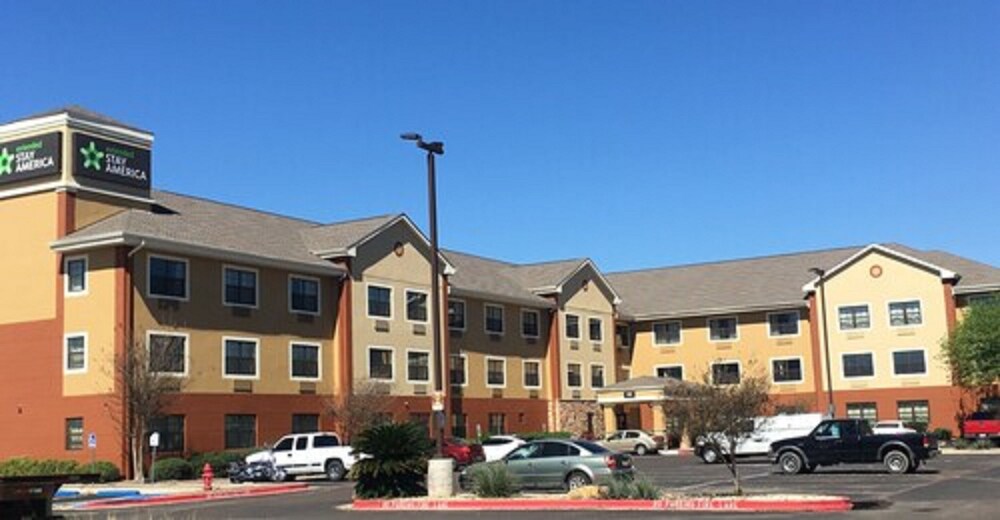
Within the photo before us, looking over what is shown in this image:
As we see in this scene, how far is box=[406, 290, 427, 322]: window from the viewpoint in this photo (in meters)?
56.3

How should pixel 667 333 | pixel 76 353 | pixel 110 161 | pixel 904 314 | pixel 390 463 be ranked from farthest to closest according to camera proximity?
pixel 667 333 < pixel 904 314 < pixel 110 161 < pixel 76 353 < pixel 390 463

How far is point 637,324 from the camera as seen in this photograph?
3039 inches

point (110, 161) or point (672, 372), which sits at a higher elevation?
point (110, 161)

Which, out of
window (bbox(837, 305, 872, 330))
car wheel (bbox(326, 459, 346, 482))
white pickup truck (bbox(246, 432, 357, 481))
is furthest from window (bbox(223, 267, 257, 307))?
window (bbox(837, 305, 872, 330))

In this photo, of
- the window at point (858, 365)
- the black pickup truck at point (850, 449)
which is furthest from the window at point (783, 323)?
the black pickup truck at point (850, 449)

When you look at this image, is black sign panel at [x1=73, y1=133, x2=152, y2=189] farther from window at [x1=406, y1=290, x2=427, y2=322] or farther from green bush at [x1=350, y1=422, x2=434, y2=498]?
green bush at [x1=350, y1=422, x2=434, y2=498]

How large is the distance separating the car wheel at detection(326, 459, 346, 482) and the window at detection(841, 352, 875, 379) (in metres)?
37.5

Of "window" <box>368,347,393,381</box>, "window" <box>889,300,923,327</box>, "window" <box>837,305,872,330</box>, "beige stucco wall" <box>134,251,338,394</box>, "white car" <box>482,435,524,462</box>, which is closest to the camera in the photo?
"beige stucco wall" <box>134,251,338,394</box>

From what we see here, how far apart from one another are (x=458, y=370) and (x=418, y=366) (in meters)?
3.64

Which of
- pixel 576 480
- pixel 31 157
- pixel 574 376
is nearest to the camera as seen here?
pixel 576 480

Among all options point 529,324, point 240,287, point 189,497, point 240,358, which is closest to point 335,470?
point 189,497

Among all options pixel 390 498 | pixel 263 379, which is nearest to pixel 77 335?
→ pixel 263 379

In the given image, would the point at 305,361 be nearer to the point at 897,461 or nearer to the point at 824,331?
the point at 897,461

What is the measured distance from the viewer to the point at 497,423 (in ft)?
206
